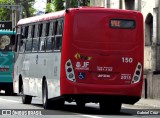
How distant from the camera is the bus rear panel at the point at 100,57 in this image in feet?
78.3


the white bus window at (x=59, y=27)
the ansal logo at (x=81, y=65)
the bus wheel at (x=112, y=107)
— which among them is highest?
the white bus window at (x=59, y=27)

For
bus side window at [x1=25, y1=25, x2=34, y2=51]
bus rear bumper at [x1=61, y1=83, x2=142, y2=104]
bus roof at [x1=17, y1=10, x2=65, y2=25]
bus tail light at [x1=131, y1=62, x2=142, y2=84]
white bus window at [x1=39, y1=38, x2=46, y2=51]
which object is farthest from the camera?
bus side window at [x1=25, y1=25, x2=34, y2=51]

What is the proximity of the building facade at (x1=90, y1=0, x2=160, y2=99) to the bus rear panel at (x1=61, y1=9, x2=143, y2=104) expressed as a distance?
9.94 metres

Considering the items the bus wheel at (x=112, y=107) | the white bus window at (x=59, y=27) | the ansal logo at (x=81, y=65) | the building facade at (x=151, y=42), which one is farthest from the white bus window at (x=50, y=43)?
the building facade at (x=151, y=42)

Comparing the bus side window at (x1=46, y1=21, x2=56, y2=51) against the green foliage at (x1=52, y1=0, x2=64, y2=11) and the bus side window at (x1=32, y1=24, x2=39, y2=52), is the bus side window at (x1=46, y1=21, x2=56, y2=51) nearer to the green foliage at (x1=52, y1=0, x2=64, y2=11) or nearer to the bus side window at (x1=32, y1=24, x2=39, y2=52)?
the bus side window at (x1=32, y1=24, x2=39, y2=52)

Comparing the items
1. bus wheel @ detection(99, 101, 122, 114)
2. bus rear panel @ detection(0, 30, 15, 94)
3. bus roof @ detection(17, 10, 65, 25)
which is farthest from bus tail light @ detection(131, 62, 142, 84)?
bus rear panel @ detection(0, 30, 15, 94)

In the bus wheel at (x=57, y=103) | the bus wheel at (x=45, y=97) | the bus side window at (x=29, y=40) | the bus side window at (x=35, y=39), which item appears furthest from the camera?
the bus side window at (x=29, y=40)

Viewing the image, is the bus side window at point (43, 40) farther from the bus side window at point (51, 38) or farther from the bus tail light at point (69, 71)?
the bus tail light at point (69, 71)

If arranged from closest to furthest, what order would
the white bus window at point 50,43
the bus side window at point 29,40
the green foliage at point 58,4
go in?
the white bus window at point 50,43
the bus side window at point 29,40
the green foliage at point 58,4

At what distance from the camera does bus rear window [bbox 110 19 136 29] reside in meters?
24.3

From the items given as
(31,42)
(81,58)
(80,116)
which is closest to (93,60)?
(81,58)

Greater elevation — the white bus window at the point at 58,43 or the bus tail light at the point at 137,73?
the white bus window at the point at 58,43

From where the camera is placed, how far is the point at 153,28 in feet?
128

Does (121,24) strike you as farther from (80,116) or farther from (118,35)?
(80,116)
